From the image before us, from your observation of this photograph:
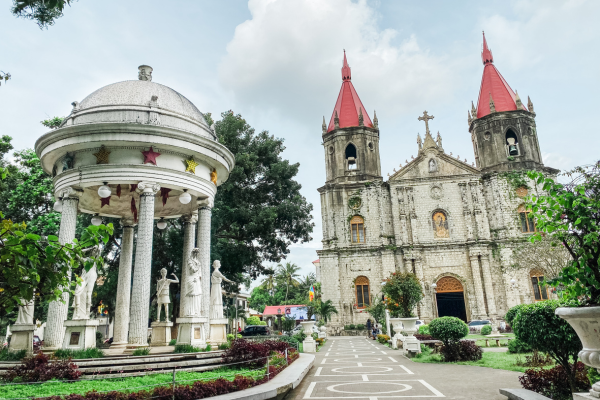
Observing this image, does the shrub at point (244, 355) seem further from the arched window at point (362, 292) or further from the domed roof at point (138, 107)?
the arched window at point (362, 292)

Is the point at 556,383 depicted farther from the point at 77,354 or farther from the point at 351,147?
the point at 351,147

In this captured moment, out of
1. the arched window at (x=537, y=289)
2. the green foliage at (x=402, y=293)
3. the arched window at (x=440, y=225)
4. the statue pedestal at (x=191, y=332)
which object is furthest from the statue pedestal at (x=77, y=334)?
the arched window at (x=537, y=289)

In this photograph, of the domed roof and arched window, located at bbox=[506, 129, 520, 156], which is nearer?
the domed roof

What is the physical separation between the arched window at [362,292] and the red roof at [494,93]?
1778 cm

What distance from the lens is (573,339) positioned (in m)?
6.70

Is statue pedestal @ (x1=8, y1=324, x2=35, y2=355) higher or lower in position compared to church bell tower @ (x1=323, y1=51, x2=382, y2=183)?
lower

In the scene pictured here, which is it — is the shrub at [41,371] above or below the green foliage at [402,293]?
below

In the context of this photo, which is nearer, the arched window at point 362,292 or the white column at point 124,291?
the white column at point 124,291

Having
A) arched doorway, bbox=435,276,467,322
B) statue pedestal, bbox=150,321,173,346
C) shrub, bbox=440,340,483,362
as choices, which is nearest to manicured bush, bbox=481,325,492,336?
arched doorway, bbox=435,276,467,322

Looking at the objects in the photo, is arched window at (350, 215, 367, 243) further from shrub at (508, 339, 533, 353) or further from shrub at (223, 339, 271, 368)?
shrub at (223, 339, 271, 368)

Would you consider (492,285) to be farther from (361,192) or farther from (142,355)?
(142,355)

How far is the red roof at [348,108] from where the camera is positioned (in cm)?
3747

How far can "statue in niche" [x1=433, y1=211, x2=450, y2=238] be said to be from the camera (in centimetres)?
3441

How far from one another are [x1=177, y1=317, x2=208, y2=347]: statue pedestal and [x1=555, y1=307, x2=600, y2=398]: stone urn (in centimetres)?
940
